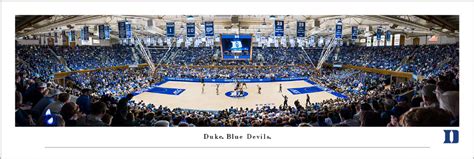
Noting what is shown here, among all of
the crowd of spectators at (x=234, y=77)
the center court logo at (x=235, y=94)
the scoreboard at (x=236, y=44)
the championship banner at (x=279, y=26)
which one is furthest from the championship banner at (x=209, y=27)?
the scoreboard at (x=236, y=44)

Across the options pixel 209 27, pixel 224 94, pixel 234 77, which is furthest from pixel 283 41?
pixel 209 27

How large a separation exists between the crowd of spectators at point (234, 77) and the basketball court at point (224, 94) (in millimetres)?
920

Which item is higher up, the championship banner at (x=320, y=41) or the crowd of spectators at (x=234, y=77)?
the championship banner at (x=320, y=41)

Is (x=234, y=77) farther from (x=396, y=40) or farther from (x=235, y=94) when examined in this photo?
(x=396, y=40)

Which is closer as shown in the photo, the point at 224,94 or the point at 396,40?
the point at 224,94

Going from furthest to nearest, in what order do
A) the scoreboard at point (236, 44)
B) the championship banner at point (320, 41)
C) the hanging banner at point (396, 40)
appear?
the championship banner at point (320, 41)
the hanging banner at point (396, 40)
the scoreboard at point (236, 44)

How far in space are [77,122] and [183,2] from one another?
2727 millimetres

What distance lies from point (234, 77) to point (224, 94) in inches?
175

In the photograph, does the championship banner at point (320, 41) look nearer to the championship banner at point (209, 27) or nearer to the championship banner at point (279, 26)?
the championship banner at point (279, 26)

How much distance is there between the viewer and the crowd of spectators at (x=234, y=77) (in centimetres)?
454

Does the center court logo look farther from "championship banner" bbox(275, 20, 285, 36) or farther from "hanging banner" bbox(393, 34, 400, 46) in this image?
"hanging banner" bbox(393, 34, 400, 46)

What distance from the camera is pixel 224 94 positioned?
46.5 ft
